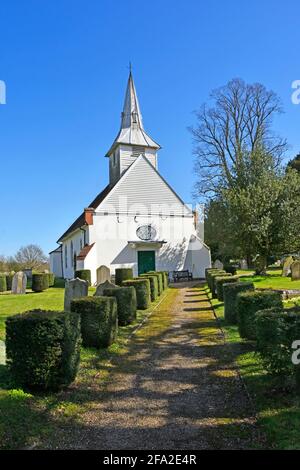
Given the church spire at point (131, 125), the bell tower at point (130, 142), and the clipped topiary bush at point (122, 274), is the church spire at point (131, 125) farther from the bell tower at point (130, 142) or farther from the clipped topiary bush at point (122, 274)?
the clipped topiary bush at point (122, 274)

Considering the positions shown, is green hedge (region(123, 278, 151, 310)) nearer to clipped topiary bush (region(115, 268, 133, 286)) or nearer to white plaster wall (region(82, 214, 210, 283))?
clipped topiary bush (region(115, 268, 133, 286))

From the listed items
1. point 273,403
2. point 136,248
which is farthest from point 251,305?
point 136,248

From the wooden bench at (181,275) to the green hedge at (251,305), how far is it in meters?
24.5

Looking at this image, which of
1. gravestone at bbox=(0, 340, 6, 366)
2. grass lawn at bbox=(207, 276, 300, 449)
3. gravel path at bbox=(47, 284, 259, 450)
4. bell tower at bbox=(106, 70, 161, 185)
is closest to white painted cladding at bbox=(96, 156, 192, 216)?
bell tower at bbox=(106, 70, 161, 185)

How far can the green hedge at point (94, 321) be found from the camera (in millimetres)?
9406

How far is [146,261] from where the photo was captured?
34406 millimetres

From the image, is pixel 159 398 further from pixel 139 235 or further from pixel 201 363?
pixel 139 235

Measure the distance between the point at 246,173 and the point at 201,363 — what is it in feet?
77.5

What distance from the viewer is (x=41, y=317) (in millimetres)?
6410

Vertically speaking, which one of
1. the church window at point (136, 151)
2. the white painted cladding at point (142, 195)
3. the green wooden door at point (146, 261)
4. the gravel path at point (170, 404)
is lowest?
the gravel path at point (170, 404)

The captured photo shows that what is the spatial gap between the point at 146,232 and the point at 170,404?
28.7m

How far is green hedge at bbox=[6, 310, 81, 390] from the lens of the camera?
6281 mm

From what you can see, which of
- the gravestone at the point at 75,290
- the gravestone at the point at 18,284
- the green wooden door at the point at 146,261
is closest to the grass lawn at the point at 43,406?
the gravestone at the point at 75,290

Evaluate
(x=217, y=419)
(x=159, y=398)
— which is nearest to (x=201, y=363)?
(x=159, y=398)
